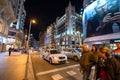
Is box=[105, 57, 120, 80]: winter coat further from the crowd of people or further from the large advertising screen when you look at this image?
the large advertising screen

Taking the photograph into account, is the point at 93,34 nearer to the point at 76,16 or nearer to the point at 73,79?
the point at 73,79

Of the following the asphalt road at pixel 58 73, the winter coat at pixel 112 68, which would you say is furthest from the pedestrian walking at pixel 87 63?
the asphalt road at pixel 58 73

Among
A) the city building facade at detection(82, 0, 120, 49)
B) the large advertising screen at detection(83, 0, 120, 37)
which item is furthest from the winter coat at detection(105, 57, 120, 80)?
the large advertising screen at detection(83, 0, 120, 37)

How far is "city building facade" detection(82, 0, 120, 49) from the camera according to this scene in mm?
37906

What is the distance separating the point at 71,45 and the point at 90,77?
80.2 m

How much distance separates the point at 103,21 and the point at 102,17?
6.82 ft

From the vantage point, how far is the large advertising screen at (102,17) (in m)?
38.4

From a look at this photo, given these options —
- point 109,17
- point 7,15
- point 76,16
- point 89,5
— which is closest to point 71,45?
point 76,16

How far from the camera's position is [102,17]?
44.2m

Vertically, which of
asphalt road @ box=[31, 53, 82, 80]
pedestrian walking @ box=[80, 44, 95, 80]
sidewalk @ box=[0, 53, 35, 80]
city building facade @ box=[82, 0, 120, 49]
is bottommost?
asphalt road @ box=[31, 53, 82, 80]

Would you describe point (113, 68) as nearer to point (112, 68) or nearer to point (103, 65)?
point (112, 68)

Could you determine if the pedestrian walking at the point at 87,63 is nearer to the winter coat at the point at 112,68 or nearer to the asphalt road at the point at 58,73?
the winter coat at the point at 112,68

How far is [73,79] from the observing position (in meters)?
7.94

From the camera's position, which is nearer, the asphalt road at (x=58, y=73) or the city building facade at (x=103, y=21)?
the asphalt road at (x=58, y=73)
